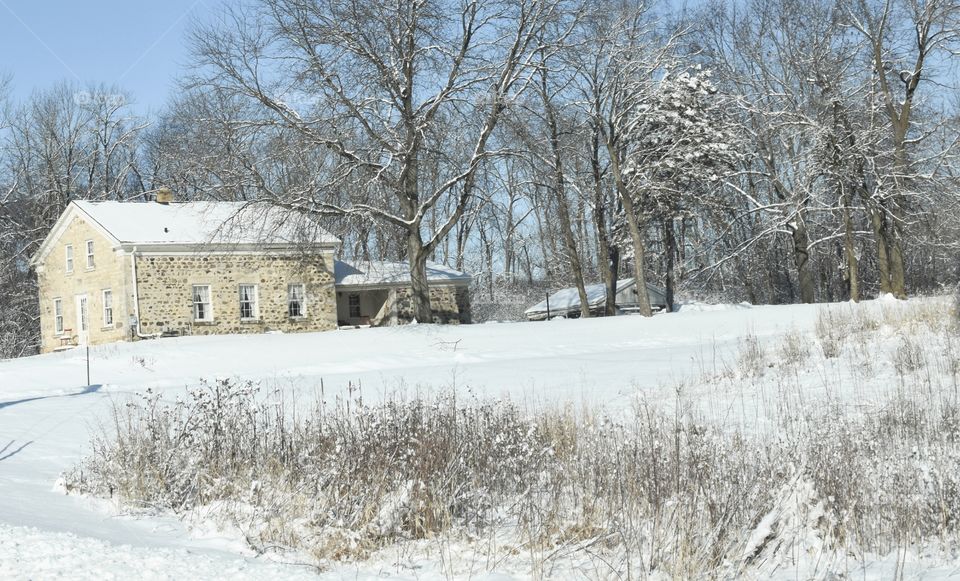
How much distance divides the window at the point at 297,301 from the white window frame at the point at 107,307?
6.33 m

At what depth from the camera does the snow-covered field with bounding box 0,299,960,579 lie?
17.9 ft

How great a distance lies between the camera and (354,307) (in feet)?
133

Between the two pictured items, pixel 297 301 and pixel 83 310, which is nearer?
pixel 83 310

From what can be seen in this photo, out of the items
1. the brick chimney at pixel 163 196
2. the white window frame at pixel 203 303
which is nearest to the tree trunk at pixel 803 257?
the white window frame at pixel 203 303

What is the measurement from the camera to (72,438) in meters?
10.5

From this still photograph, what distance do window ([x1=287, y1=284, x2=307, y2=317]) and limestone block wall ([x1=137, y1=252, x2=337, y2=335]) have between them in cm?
19

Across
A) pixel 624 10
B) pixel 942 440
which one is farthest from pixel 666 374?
pixel 624 10

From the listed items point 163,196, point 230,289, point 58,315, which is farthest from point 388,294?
point 58,315

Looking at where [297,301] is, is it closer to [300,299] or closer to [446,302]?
[300,299]

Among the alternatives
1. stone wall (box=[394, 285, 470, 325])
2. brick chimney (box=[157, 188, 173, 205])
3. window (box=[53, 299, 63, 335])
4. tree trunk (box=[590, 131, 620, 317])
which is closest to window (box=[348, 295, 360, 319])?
stone wall (box=[394, 285, 470, 325])

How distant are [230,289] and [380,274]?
22.4 ft

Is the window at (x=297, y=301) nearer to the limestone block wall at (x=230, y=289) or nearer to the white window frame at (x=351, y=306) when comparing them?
the limestone block wall at (x=230, y=289)

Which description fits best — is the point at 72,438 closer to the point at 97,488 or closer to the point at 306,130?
the point at 97,488

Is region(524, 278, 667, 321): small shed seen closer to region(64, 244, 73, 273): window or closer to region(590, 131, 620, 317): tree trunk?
region(590, 131, 620, 317): tree trunk
